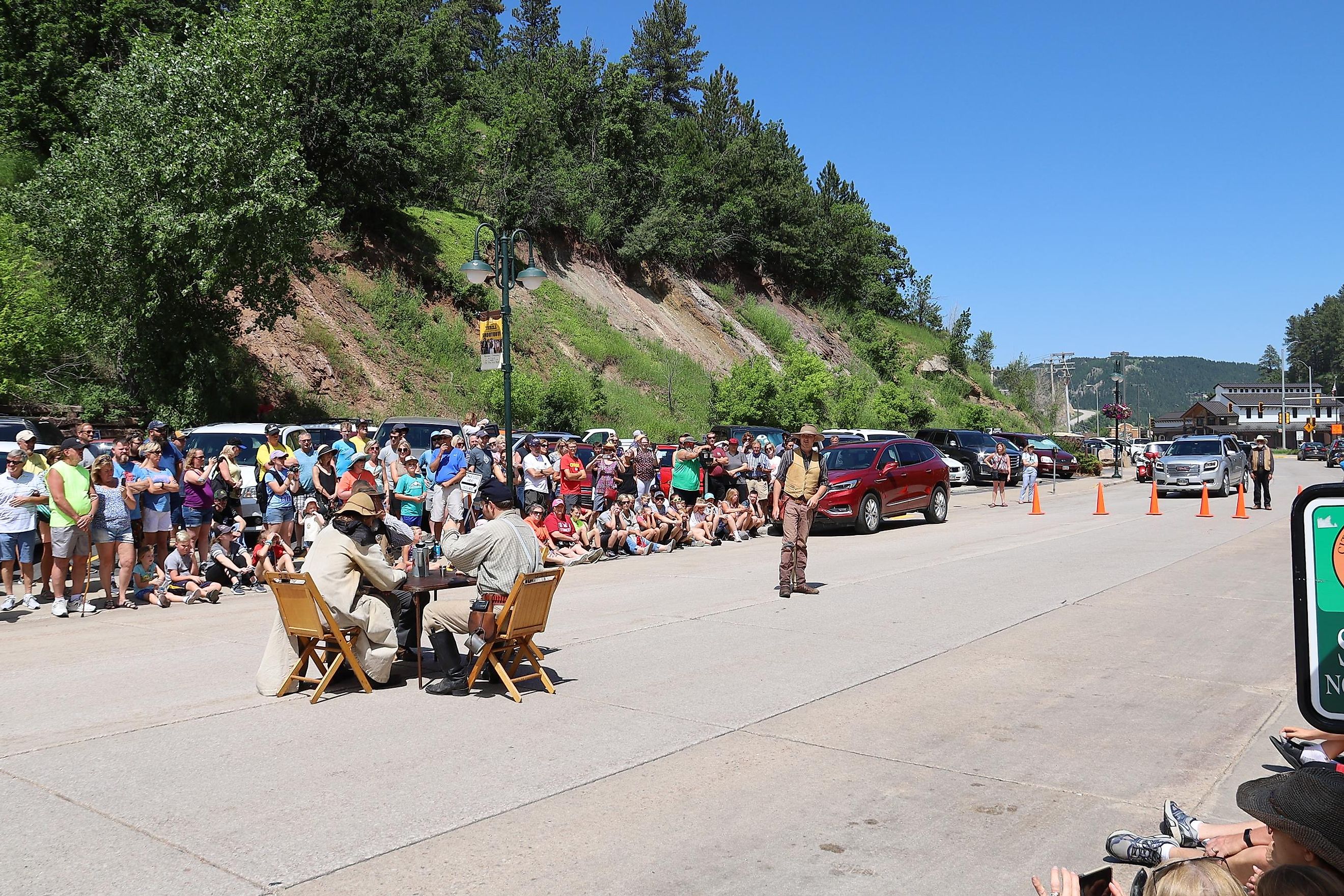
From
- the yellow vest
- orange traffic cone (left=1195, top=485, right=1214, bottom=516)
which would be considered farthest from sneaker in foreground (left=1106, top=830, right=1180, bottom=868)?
orange traffic cone (left=1195, top=485, right=1214, bottom=516)

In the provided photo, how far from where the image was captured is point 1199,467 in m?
29.8

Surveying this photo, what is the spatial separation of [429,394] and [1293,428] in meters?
141

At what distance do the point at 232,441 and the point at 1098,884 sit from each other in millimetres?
17503

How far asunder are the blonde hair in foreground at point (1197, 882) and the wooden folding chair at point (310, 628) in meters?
5.93

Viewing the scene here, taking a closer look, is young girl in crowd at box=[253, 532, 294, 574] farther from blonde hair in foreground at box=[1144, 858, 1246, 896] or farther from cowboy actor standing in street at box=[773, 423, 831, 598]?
blonde hair in foreground at box=[1144, 858, 1246, 896]

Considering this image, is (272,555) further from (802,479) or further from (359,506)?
(802,479)

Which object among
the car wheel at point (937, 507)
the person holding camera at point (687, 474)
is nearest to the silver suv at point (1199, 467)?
the car wheel at point (937, 507)

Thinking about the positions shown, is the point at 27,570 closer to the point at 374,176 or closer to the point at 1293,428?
the point at 374,176

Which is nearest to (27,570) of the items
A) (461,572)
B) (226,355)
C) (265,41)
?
(461,572)

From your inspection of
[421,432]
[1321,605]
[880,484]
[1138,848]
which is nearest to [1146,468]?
[880,484]

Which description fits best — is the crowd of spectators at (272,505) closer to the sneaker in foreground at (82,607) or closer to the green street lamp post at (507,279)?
the sneaker in foreground at (82,607)

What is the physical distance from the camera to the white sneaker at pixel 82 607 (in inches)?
453

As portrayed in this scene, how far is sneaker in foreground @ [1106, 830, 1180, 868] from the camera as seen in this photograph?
14.0ft

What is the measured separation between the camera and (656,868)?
450 cm
